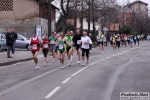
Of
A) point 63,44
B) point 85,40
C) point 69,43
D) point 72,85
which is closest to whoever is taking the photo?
point 72,85

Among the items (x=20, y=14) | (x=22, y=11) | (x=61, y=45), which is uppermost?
(x=22, y=11)

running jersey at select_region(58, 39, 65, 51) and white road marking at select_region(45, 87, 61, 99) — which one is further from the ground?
running jersey at select_region(58, 39, 65, 51)

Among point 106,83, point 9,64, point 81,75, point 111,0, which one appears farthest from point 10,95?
point 111,0

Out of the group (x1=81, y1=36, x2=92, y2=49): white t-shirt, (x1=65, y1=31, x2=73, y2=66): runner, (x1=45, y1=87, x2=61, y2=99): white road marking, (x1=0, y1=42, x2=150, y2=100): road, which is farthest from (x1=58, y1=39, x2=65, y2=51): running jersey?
(x1=45, y1=87, x2=61, y2=99): white road marking

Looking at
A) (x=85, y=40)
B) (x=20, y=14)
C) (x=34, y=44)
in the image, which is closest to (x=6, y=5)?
(x=20, y=14)

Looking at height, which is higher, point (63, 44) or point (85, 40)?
point (85, 40)

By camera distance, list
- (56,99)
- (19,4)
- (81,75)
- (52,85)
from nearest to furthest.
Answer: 1. (56,99)
2. (52,85)
3. (81,75)
4. (19,4)

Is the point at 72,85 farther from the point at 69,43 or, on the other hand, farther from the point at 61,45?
the point at 69,43

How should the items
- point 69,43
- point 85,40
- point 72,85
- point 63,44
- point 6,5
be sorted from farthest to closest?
point 6,5, point 85,40, point 69,43, point 63,44, point 72,85

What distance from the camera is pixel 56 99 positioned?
10281 millimetres

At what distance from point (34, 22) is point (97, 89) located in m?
40.4

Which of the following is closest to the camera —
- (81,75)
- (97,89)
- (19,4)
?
(97,89)

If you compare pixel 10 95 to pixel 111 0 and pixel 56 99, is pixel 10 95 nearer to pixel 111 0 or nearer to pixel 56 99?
pixel 56 99

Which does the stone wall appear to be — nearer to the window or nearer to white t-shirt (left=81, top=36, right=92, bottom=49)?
the window
